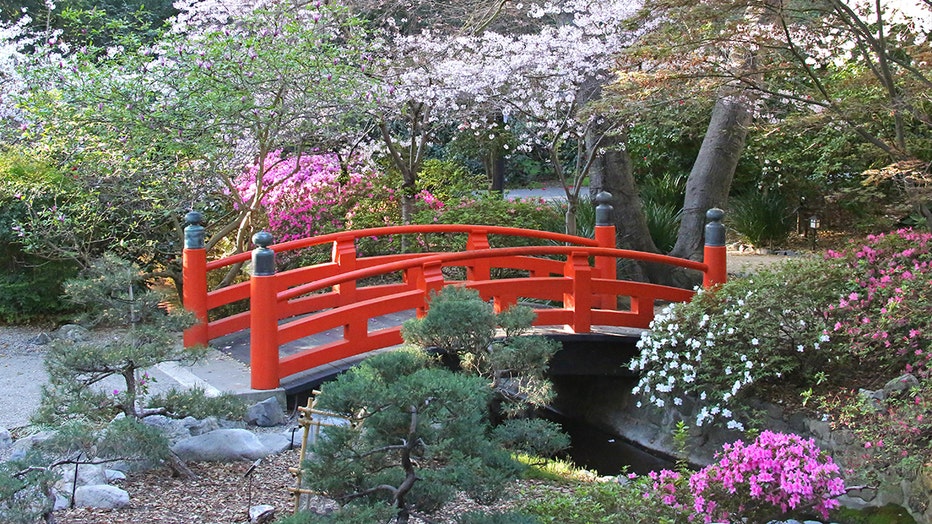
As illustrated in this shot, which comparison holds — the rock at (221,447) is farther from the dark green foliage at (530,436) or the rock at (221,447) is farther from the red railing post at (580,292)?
the red railing post at (580,292)

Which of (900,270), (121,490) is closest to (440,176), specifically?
(900,270)

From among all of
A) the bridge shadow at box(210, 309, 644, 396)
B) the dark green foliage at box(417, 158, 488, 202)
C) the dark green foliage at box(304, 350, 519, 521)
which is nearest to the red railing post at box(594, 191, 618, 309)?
the bridge shadow at box(210, 309, 644, 396)

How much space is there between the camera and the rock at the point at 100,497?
4707 millimetres

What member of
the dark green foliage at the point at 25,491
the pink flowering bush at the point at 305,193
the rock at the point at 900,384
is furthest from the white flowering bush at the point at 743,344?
the pink flowering bush at the point at 305,193

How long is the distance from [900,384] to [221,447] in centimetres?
395

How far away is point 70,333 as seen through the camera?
9062mm

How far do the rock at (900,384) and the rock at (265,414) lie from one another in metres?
3.68

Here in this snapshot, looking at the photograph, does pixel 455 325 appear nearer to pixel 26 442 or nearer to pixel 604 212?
pixel 26 442

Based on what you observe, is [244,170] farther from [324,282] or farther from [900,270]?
[900,270]

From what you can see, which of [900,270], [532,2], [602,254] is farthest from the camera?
[532,2]

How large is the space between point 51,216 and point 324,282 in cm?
361

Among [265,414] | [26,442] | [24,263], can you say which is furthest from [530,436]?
[24,263]

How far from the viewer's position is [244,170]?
451 inches

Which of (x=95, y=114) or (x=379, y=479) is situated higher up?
(x=95, y=114)
